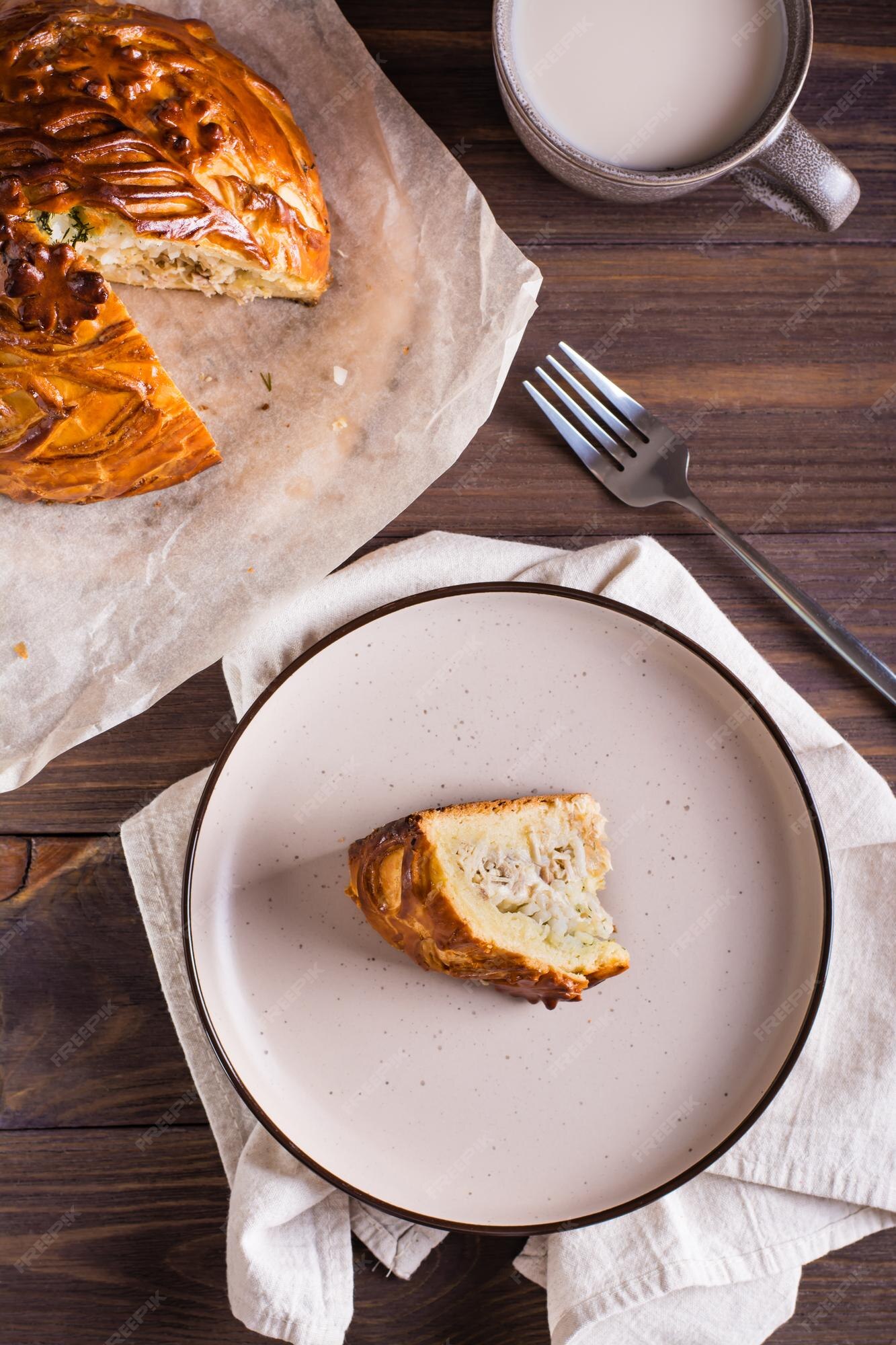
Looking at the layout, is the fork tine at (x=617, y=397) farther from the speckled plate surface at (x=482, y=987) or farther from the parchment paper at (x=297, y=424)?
the speckled plate surface at (x=482, y=987)

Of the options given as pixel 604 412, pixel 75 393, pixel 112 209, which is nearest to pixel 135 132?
pixel 112 209

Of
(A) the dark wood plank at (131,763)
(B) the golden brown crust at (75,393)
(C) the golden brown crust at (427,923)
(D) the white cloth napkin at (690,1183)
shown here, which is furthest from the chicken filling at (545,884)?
(B) the golden brown crust at (75,393)

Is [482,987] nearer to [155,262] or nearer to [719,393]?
[719,393]

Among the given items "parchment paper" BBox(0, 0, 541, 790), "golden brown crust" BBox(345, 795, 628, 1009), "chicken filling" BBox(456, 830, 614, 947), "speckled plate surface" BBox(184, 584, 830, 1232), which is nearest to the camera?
"golden brown crust" BBox(345, 795, 628, 1009)

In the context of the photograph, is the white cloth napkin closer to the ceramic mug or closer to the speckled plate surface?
the speckled plate surface

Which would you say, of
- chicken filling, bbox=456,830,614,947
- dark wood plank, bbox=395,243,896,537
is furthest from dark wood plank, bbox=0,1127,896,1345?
dark wood plank, bbox=395,243,896,537
